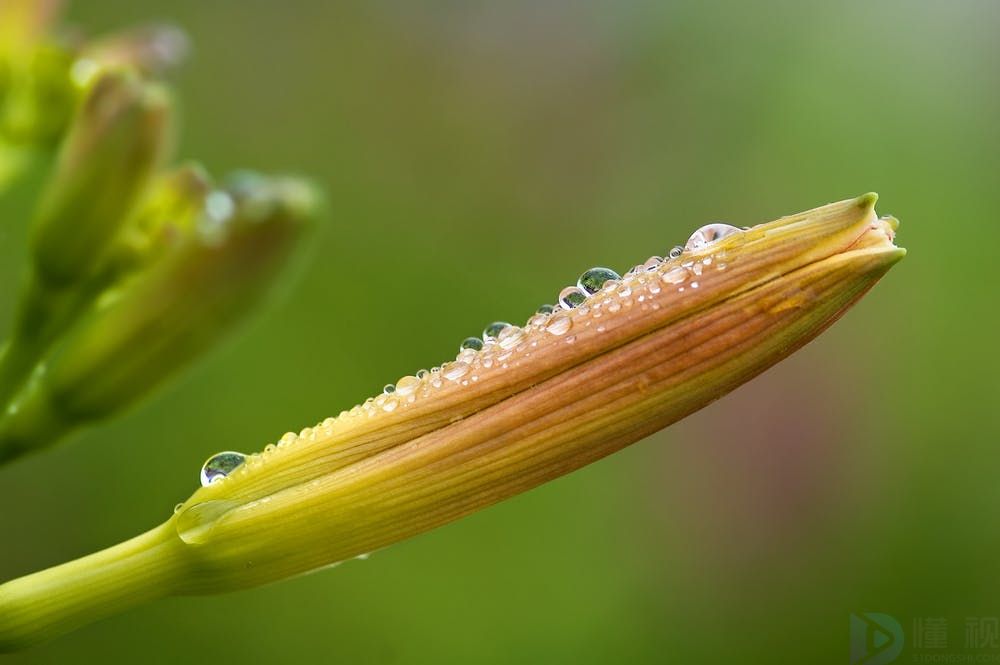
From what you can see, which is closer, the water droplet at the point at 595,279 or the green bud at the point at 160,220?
the water droplet at the point at 595,279

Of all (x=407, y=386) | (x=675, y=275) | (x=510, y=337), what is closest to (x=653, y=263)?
(x=675, y=275)

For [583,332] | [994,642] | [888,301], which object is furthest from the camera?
[888,301]

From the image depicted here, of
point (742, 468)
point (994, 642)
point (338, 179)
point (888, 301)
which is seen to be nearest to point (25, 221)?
point (338, 179)

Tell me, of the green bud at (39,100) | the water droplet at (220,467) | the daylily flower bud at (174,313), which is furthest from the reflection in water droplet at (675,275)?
the green bud at (39,100)

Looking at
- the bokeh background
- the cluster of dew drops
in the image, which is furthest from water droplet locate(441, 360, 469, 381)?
the bokeh background

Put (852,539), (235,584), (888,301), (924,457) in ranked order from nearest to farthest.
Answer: (235,584) < (852,539) < (924,457) < (888,301)

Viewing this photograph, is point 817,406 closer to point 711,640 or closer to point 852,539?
point 852,539

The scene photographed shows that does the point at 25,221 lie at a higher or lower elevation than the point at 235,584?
higher

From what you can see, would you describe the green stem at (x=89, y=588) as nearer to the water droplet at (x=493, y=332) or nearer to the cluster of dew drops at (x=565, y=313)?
the cluster of dew drops at (x=565, y=313)

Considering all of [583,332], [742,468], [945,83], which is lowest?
[583,332]
